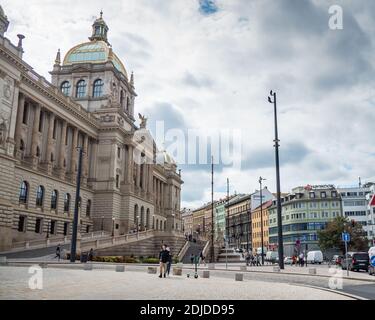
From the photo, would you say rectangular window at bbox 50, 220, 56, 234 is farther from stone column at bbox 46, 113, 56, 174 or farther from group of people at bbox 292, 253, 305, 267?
group of people at bbox 292, 253, 305, 267

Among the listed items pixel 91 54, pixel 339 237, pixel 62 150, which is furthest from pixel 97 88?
pixel 339 237

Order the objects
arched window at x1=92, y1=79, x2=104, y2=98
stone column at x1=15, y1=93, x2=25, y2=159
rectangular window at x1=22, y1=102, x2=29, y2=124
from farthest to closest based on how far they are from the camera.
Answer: arched window at x1=92, y1=79, x2=104, y2=98 → rectangular window at x1=22, y1=102, x2=29, y2=124 → stone column at x1=15, y1=93, x2=25, y2=159

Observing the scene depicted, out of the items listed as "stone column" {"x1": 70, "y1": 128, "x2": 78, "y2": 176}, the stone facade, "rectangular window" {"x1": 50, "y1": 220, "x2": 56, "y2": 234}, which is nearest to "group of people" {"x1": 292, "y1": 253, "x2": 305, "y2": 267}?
the stone facade

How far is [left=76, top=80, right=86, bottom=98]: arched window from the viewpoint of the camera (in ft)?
280

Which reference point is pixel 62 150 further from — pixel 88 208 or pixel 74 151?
pixel 88 208

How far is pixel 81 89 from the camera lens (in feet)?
282

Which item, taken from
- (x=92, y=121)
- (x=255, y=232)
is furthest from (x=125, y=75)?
(x=255, y=232)

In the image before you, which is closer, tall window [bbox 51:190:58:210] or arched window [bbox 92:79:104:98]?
tall window [bbox 51:190:58:210]

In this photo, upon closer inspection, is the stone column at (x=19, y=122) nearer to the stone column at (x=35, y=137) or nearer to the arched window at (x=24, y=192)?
the stone column at (x=35, y=137)

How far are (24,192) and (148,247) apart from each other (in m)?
19.0

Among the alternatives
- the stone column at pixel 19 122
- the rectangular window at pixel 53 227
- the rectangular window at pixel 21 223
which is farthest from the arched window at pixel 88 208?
the stone column at pixel 19 122

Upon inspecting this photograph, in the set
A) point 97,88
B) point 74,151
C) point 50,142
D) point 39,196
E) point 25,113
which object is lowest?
point 39,196

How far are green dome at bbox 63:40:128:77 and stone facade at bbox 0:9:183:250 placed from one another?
20 cm
